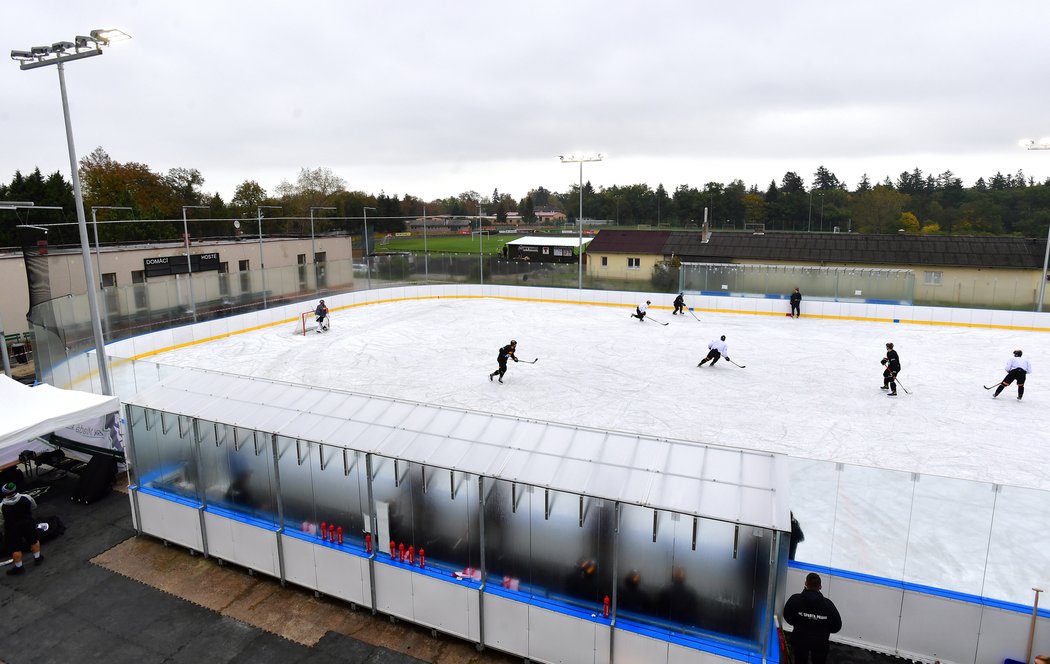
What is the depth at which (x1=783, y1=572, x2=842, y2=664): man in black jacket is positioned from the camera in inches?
219

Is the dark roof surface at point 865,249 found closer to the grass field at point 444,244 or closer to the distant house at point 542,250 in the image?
the distant house at point 542,250

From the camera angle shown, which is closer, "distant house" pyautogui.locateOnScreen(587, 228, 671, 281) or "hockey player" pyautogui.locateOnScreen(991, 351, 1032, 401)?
"hockey player" pyautogui.locateOnScreen(991, 351, 1032, 401)

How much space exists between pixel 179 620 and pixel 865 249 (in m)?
40.2

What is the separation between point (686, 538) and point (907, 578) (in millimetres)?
2530

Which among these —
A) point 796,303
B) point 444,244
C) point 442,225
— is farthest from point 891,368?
point 442,225

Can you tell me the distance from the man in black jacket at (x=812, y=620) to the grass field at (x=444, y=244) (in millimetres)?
47592

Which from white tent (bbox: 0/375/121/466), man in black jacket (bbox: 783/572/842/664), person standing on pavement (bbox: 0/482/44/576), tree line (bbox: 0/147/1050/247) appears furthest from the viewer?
tree line (bbox: 0/147/1050/247)

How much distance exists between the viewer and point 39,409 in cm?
898

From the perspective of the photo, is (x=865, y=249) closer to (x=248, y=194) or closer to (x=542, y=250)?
(x=542, y=250)

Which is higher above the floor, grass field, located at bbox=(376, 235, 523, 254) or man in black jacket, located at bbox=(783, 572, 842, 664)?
grass field, located at bbox=(376, 235, 523, 254)

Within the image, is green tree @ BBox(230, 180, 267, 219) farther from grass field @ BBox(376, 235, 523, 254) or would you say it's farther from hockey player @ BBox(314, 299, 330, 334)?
hockey player @ BBox(314, 299, 330, 334)

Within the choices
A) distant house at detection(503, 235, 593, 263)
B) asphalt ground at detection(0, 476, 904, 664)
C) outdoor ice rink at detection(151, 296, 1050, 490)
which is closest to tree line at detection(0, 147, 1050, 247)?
distant house at detection(503, 235, 593, 263)

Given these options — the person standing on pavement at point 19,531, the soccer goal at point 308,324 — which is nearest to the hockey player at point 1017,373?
the person standing on pavement at point 19,531

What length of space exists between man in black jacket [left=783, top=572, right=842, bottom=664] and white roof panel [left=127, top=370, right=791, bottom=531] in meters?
0.84
